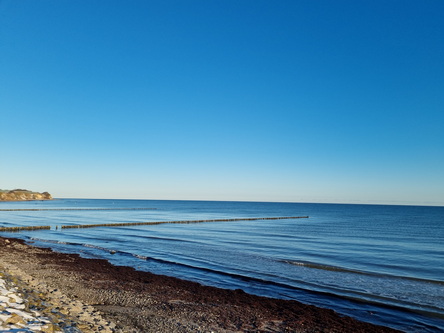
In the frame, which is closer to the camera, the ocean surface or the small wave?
the ocean surface

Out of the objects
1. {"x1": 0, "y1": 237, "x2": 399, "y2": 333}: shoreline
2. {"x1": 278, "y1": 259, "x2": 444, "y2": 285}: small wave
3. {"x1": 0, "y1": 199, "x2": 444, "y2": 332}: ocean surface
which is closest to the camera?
{"x1": 0, "y1": 237, "x2": 399, "y2": 333}: shoreline

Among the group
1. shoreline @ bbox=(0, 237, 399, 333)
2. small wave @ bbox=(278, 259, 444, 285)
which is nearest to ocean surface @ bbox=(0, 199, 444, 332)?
small wave @ bbox=(278, 259, 444, 285)

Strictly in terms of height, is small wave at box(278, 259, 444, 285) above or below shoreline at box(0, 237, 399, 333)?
below

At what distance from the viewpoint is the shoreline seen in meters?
10.8

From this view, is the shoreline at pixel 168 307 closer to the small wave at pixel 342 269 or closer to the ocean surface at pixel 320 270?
the ocean surface at pixel 320 270

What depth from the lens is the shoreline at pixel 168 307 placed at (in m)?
10.8

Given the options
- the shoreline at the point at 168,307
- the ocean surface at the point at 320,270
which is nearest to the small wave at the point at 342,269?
the ocean surface at the point at 320,270

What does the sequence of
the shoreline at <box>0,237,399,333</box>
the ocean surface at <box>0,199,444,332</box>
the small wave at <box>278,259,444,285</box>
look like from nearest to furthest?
the shoreline at <box>0,237,399,333</box> < the ocean surface at <box>0,199,444,332</box> < the small wave at <box>278,259,444,285</box>

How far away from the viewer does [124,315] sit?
1147 cm

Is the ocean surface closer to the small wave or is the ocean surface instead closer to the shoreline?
the small wave

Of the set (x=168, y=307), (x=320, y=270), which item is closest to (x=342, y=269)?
(x=320, y=270)

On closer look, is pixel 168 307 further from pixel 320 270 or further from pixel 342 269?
pixel 342 269

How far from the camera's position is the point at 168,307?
12.9 meters

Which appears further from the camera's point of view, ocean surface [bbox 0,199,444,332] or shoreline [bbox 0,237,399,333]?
ocean surface [bbox 0,199,444,332]
